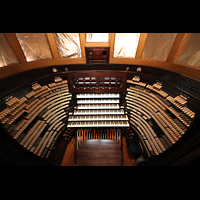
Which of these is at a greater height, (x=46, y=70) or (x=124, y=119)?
(x=46, y=70)

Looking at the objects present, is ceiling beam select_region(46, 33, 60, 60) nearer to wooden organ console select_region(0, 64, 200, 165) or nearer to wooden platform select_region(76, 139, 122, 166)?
wooden organ console select_region(0, 64, 200, 165)

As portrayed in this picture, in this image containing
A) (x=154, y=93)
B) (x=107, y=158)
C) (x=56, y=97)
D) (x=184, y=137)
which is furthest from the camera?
(x=56, y=97)

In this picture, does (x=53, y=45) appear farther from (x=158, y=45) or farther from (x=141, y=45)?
(x=158, y=45)

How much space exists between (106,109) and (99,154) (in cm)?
223

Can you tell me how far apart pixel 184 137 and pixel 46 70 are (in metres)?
6.01

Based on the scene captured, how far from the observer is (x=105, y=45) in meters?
4.30

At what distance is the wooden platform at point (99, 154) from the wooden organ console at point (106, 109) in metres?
0.91

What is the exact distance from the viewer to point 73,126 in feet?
15.1

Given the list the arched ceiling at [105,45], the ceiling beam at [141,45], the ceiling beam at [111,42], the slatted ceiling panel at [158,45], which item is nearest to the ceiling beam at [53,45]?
the arched ceiling at [105,45]

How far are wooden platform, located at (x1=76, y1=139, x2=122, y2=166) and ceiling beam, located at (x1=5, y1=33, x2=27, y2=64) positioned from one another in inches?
185

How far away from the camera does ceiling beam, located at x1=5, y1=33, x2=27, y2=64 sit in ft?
10.6

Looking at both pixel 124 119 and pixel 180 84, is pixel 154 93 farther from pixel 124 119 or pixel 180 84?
pixel 124 119

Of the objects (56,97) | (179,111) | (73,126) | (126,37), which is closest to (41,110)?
(56,97)

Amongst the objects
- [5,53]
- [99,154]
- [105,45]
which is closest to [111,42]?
[105,45]
